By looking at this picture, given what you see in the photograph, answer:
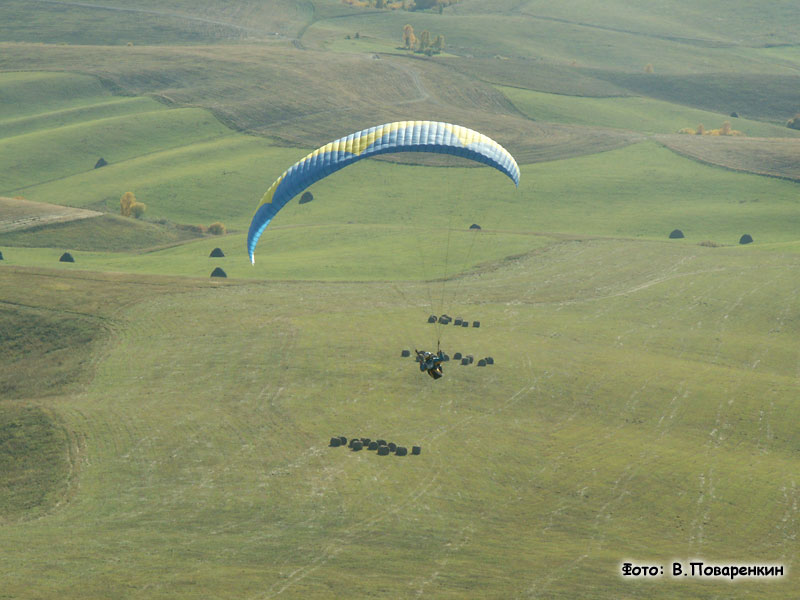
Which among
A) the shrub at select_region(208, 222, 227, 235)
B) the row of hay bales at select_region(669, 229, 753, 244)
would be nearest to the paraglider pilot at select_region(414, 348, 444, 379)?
the row of hay bales at select_region(669, 229, 753, 244)

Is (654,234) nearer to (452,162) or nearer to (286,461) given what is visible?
(452,162)

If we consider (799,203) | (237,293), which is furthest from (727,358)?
(799,203)

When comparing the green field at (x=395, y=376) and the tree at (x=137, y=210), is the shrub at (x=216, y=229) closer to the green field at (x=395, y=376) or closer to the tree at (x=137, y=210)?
the green field at (x=395, y=376)

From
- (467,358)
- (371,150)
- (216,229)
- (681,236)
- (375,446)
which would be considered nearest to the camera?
(371,150)

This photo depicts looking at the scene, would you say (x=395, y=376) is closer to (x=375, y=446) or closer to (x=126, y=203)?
(x=375, y=446)

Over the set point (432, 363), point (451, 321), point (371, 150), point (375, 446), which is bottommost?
point (375, 446)

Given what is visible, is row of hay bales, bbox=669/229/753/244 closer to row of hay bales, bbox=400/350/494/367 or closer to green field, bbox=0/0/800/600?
green field, bbox=0/0/800/600

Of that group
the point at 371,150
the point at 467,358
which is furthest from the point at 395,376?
the point at 371,150
